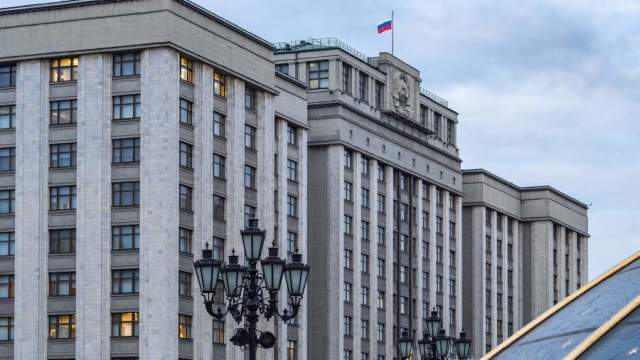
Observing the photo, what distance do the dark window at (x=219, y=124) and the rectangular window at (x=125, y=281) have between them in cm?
780

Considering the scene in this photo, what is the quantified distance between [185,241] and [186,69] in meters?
7.55

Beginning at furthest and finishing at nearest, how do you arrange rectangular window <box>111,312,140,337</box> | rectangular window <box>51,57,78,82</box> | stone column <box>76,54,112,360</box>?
rectangular window <box>51,57,78,82</box> < stone column <box>76,54,112,360</box> < rectangular window <box>111,312,140,337</box>

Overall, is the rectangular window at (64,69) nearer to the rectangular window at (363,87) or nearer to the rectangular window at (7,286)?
the rectangular window at (7,286)

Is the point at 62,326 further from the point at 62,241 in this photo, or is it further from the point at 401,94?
the point at 401,94

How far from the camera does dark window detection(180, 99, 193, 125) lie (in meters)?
66.2

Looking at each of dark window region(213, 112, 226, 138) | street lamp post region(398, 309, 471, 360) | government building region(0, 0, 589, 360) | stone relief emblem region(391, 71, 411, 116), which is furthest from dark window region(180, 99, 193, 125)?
stone relief emblem region(391, 71, 411, 116)

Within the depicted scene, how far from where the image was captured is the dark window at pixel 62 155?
66.2 m

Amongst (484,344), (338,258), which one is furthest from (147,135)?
(484,344)

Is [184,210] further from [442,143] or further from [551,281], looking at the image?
[551,281]

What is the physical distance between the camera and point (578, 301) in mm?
9945

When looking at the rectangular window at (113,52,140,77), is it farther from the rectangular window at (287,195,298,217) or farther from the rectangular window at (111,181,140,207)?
the rectangular window at (287,195,298,217)

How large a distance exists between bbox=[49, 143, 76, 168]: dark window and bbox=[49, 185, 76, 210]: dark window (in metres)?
1.01

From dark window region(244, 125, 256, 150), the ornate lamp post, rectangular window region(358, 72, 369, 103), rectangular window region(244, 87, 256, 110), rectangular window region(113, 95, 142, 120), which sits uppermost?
rectangular window region(358, 72, 369, 103)

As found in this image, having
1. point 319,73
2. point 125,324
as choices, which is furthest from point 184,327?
point 319,73
